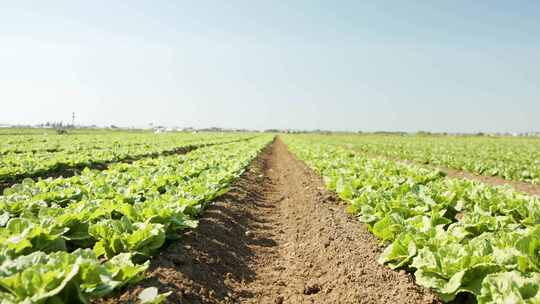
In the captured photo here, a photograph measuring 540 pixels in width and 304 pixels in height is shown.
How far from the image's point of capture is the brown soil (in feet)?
13.9

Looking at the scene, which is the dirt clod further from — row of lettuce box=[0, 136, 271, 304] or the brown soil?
row of lettuce box=[0, 136, 271, 304]

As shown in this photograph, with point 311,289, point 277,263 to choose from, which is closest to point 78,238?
point 311,289

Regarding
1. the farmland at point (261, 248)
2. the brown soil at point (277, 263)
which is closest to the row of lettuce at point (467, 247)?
the farmland at point (261, 248)

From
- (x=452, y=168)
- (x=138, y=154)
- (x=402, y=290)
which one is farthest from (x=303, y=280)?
(x=452, y=168)

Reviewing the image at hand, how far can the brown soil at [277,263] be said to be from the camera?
4246mm

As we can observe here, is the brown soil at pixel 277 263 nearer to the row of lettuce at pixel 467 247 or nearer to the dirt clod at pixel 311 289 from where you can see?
the dirt clod at pixel 311 289

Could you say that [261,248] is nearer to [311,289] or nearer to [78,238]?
[311,289]

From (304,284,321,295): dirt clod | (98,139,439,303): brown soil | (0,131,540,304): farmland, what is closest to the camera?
(0,131,540,304): farmland

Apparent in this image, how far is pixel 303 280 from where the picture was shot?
5.39 metres

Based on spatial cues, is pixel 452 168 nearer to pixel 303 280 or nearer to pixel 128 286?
pixel 303 280

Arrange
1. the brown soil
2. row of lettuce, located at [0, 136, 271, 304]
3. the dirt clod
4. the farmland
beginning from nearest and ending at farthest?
row of lettuce, located at [0, 136, 271, 304], the farmland, the brown soil, the dirt clod

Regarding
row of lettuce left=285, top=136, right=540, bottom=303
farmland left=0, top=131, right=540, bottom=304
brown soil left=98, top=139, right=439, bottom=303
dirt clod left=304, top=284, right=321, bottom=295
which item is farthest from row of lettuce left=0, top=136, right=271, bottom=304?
row of lettuce left=285, top=136, right=540, bottom=303

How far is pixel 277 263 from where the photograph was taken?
6227 mm

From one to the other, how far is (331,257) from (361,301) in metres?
1.61
